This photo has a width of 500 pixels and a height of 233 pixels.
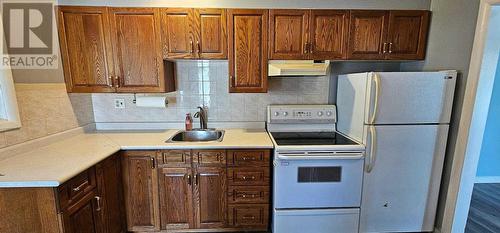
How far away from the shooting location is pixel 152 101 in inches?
98.3

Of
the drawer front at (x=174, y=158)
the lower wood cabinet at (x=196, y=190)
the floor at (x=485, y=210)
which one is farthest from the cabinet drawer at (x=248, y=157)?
the floor at (x=485, y=210)

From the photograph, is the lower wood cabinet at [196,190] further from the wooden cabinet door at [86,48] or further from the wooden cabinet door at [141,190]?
the wooden cabinet door at [86,48]

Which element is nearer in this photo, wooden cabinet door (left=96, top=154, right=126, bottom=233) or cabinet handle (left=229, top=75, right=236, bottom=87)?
wooden cabinet door (left=96, top=154, right=126, bottom=233)

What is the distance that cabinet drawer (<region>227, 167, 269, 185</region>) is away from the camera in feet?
6.96

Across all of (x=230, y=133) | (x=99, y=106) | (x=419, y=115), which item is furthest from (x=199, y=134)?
(x=419, y=115)

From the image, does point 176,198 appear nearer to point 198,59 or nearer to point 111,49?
point 198,59

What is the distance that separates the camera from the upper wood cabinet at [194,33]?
213 centimetres

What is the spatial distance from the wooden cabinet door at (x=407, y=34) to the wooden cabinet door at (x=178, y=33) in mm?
1832

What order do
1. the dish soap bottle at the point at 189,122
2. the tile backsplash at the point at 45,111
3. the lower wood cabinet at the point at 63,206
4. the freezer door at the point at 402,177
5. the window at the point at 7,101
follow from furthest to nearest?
the dish soap bottle at the point at 189,122, the freezer door at the point at 402,177, the tile backsplash at the point at 45,111, the window at the point at 7,101, the lower wood cabinet at the point at 63,206

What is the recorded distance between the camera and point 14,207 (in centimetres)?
138

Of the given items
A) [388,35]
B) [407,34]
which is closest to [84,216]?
[388,35]

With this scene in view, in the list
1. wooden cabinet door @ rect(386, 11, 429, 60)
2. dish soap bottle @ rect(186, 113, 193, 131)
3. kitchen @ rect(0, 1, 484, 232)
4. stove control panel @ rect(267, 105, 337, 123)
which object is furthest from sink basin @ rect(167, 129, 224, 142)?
wooden cabinet door @ rect(386, 11, 429, 60)

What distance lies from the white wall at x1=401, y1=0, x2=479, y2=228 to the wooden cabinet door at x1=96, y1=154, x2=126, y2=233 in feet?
9.34

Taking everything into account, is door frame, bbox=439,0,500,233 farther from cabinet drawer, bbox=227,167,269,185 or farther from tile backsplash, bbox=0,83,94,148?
tile backsplash, bbox=0,83,94,148
